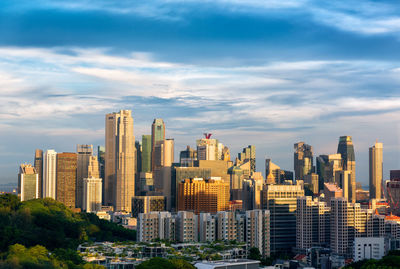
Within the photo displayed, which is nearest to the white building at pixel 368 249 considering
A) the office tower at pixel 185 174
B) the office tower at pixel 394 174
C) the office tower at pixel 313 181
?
the office tower at pixel 185 174

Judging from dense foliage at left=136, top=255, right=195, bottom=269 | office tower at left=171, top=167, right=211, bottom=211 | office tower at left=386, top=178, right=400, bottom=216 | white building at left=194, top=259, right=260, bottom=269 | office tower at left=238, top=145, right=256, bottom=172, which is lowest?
white building at left=194, top=259, right=260, bottom=269

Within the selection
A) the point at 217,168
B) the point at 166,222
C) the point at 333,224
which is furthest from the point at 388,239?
the point at 217,168

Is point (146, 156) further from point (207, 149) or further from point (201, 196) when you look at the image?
point (201, 196)

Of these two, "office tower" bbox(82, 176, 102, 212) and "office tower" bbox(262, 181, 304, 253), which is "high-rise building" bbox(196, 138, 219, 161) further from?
"office tower" bbox(262, 181, 304, 253)

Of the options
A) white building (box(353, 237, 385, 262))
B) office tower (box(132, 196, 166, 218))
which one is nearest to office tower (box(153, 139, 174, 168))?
office tower (box(132, 196, 166, 218))

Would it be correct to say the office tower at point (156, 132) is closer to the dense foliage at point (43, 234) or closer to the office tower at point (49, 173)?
the office tower at point (49, 173)

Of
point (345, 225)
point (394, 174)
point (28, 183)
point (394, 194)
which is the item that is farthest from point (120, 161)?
point (345, 225)

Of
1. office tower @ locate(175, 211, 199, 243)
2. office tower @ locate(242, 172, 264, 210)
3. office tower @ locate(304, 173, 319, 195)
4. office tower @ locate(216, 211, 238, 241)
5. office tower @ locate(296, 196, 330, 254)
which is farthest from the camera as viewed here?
office tower @ locate(304, 173, 319, 195)
